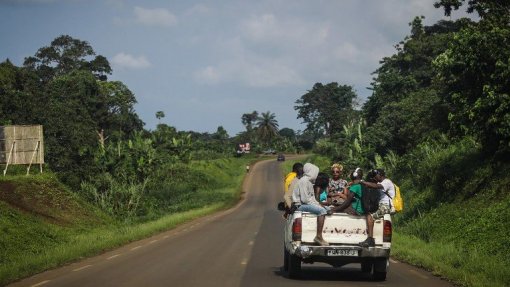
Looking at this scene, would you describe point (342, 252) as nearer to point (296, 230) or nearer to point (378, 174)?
point (296, 230)

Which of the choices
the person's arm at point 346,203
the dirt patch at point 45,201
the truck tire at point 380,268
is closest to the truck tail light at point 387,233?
the truck tire at point 380,268

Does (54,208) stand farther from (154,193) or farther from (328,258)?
(154,193)

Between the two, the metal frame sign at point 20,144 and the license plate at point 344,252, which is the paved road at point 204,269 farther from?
the metal frame sign at point 20,144

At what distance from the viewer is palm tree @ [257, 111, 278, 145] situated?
16288 centimetres

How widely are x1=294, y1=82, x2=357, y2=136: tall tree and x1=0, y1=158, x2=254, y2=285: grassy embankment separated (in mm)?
106245

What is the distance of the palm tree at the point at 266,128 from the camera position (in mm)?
162875

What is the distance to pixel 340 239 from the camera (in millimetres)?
12586

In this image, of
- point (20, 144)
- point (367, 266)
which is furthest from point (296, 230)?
point (20, 144)

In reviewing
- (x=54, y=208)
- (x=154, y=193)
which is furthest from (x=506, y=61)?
(x=154, y=193)

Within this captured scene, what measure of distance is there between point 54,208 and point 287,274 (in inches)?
841

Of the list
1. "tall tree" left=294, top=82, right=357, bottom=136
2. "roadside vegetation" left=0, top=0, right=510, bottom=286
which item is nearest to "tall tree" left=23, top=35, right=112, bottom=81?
"roadside vegetation" left=0, top=0, right=510, bottom=286

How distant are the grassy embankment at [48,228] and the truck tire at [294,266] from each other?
17.7ft

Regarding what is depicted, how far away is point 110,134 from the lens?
89812 millimetres

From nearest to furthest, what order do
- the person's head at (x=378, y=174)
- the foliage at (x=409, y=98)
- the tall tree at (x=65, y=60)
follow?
the person's head at (x=378, y=174), the foliage at (x=409, y=98), the tall tree at (x=65, y=60)
